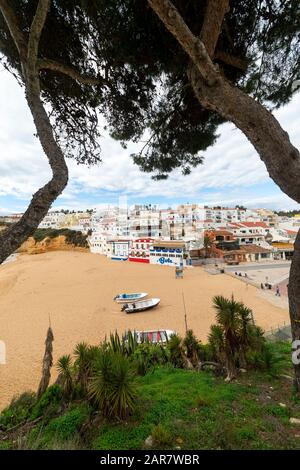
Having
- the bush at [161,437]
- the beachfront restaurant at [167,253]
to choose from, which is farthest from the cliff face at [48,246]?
the bush at [161,437]

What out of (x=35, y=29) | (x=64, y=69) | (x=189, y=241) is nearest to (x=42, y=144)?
(x=35, y=29)

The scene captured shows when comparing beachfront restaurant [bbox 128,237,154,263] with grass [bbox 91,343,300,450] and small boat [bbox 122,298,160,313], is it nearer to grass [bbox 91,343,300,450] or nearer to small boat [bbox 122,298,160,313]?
small boat [bbox 122,298,160,313]

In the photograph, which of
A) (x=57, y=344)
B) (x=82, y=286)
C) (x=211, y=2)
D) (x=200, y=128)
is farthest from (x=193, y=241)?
(x=211, y=2)

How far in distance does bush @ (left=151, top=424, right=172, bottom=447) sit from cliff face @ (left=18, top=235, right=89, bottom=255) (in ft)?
160

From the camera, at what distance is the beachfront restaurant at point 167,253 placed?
31047mm

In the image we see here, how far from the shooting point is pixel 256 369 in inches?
175

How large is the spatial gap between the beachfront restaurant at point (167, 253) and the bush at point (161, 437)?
92.1 feet

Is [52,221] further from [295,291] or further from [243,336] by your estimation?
[295,291]

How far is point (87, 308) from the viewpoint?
1642 centimetres

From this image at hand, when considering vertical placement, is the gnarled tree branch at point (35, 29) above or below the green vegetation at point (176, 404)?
above

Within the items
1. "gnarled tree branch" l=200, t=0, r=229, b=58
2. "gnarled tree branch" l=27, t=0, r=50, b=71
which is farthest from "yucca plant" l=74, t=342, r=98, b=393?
"gnarled tree branch" l=200, t=0, r=229, b=58

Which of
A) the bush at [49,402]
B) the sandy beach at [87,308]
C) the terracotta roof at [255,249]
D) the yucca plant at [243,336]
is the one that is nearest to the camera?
the bush at [49,402]

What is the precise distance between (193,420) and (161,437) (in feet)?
1.90

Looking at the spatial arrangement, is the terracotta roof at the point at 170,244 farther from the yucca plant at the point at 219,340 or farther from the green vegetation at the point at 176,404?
the yucca plant at the point at 219,340
